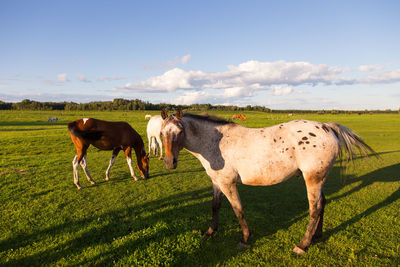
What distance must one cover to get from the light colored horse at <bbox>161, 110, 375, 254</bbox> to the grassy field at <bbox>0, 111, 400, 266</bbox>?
0.56 metres

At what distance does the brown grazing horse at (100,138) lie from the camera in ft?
25.9

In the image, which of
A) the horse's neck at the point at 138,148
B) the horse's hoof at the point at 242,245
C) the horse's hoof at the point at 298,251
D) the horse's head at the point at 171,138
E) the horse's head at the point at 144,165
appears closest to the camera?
the horse's head at the point at 171,138

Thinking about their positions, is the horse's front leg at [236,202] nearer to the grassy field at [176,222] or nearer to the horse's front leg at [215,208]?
the grassy field at [176,222]

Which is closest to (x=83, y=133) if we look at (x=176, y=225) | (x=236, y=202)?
(x=176, y=225)

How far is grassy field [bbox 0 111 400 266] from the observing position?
3926 mm

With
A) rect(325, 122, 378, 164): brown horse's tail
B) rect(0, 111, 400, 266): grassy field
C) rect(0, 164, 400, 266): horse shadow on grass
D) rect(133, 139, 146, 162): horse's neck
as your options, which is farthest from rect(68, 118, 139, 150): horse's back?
rect(325, 122, 378, 164): brown horse's tail

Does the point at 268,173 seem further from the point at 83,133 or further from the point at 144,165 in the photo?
the point at 83,133

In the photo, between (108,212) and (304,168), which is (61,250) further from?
(304,168)

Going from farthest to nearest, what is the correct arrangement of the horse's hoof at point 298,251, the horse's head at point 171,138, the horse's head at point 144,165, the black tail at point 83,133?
the horse's head at point 144,165 < the black tail at point 83,133 < the horse's hoof at point 298,251 < the horse's head at point 171,138

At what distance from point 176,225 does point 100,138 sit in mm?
5343

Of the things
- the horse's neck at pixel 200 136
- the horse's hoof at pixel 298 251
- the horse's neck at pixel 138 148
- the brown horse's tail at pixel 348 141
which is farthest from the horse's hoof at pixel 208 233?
the horse's neck at pixel 138 148

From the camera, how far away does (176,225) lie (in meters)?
4.63

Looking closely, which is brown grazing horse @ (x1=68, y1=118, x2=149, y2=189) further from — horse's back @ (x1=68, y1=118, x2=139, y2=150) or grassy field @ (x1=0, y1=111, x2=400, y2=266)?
grassy field @ (x1=0, y1=111, x2=400, y2=266)

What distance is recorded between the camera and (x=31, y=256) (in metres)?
4.02
